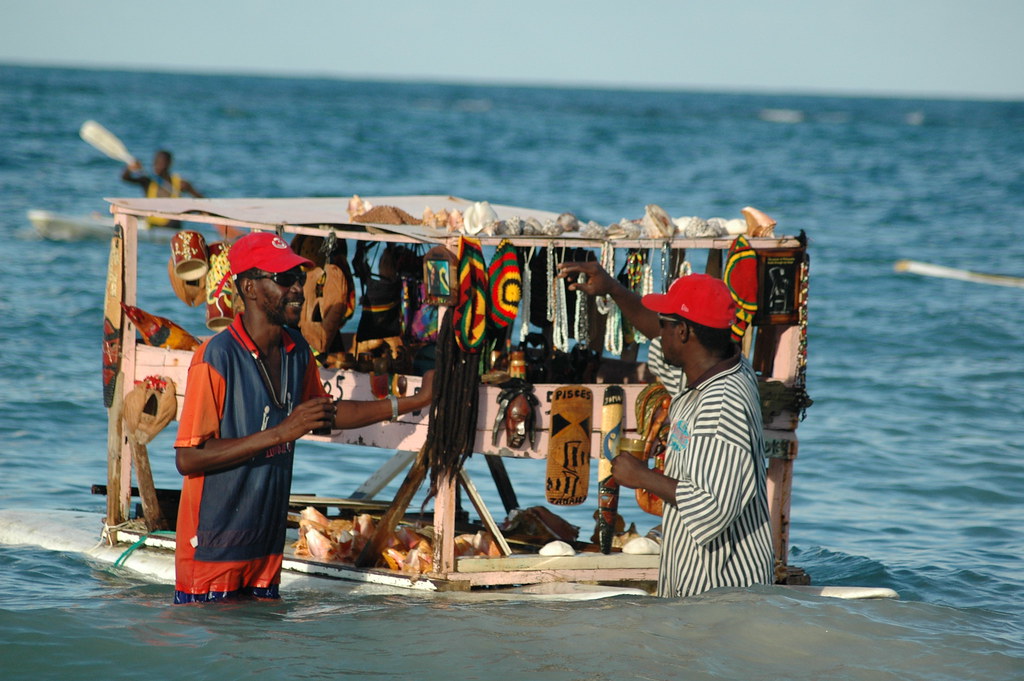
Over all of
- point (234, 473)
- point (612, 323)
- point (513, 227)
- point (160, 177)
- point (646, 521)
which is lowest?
point (646, 521)

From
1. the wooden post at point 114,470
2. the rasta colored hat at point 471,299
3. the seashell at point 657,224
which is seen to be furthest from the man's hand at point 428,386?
the wooden post at point 114,470

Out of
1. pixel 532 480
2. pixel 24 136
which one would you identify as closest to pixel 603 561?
pixel 532 480

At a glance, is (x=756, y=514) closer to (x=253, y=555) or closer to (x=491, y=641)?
(x=491, y=641)

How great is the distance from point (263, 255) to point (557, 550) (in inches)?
82.9

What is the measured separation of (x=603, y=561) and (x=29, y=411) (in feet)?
21.0

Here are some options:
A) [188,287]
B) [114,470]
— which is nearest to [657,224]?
[188,287]

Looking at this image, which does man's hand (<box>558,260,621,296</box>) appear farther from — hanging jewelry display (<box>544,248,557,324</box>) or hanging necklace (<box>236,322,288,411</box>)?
hanging necklace (<box>236,322,288,411</box>)

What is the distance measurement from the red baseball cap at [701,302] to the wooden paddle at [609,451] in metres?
1.32

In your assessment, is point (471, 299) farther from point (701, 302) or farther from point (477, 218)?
point (701, 302)

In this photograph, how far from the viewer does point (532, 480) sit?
9.12m

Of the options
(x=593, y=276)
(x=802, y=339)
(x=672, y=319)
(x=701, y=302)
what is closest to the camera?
(x=701, y=302)

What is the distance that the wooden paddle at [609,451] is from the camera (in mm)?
5629

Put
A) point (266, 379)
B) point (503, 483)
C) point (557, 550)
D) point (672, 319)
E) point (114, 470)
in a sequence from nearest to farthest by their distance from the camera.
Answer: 1. point (672, 319)
2. point (266, 379)
3. point (557, 550)
4. point (114, 470)
5. point (503, 483)

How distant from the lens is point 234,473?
453 centimetres
